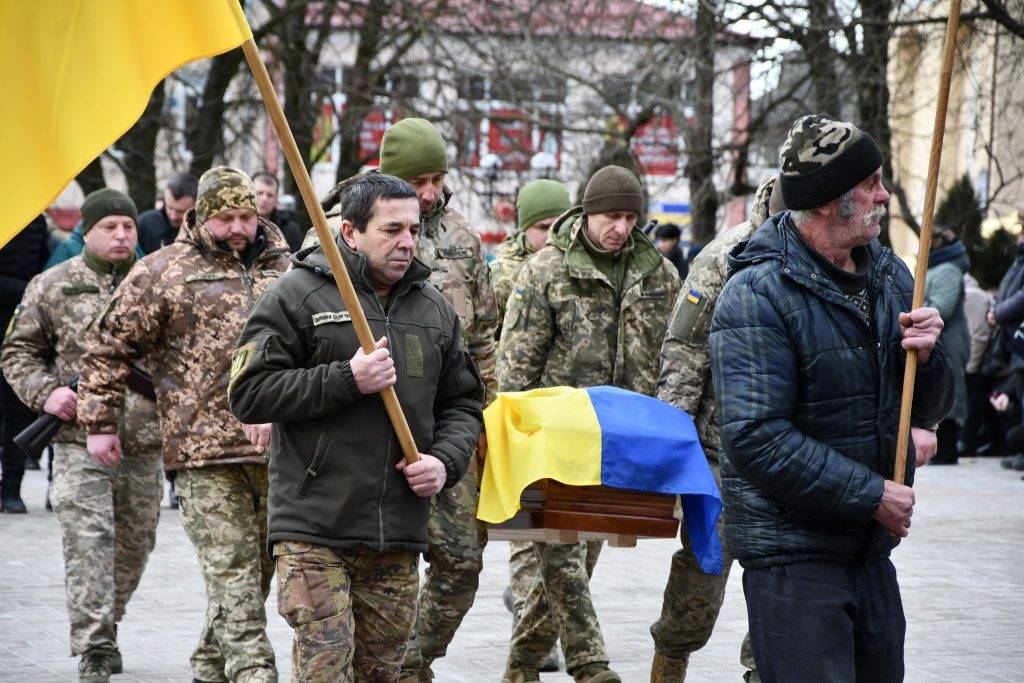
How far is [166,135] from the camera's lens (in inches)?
949

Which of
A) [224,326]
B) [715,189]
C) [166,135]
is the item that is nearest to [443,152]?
[224,326]

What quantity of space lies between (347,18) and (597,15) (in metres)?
3.64

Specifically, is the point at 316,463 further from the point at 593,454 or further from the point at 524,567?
the point at 524,567

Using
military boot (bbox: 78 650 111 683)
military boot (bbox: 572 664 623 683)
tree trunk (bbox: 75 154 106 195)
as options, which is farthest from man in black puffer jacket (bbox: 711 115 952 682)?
tree trunk (bbox: 75 154 106 195)

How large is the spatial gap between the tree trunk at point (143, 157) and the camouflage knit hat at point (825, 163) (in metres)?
17.6

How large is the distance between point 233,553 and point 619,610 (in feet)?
10.6

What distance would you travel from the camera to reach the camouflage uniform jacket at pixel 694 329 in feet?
21.2

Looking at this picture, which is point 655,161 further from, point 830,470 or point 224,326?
point 830,470

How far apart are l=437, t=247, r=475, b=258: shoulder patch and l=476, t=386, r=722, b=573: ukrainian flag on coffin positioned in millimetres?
790

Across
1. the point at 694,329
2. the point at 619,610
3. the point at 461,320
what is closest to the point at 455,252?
the point at 461,320

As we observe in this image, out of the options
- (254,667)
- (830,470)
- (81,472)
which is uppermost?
(830,470)

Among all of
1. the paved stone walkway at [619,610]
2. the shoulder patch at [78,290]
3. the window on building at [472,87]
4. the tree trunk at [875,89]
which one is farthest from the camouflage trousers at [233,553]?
the window on building at [472,87]

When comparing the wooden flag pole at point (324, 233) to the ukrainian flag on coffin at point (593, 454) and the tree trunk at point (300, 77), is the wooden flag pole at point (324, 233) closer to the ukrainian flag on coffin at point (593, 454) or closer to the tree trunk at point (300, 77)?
the ukrainian flag on coffin at point (593, 454)

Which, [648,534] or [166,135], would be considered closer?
[648,534]
